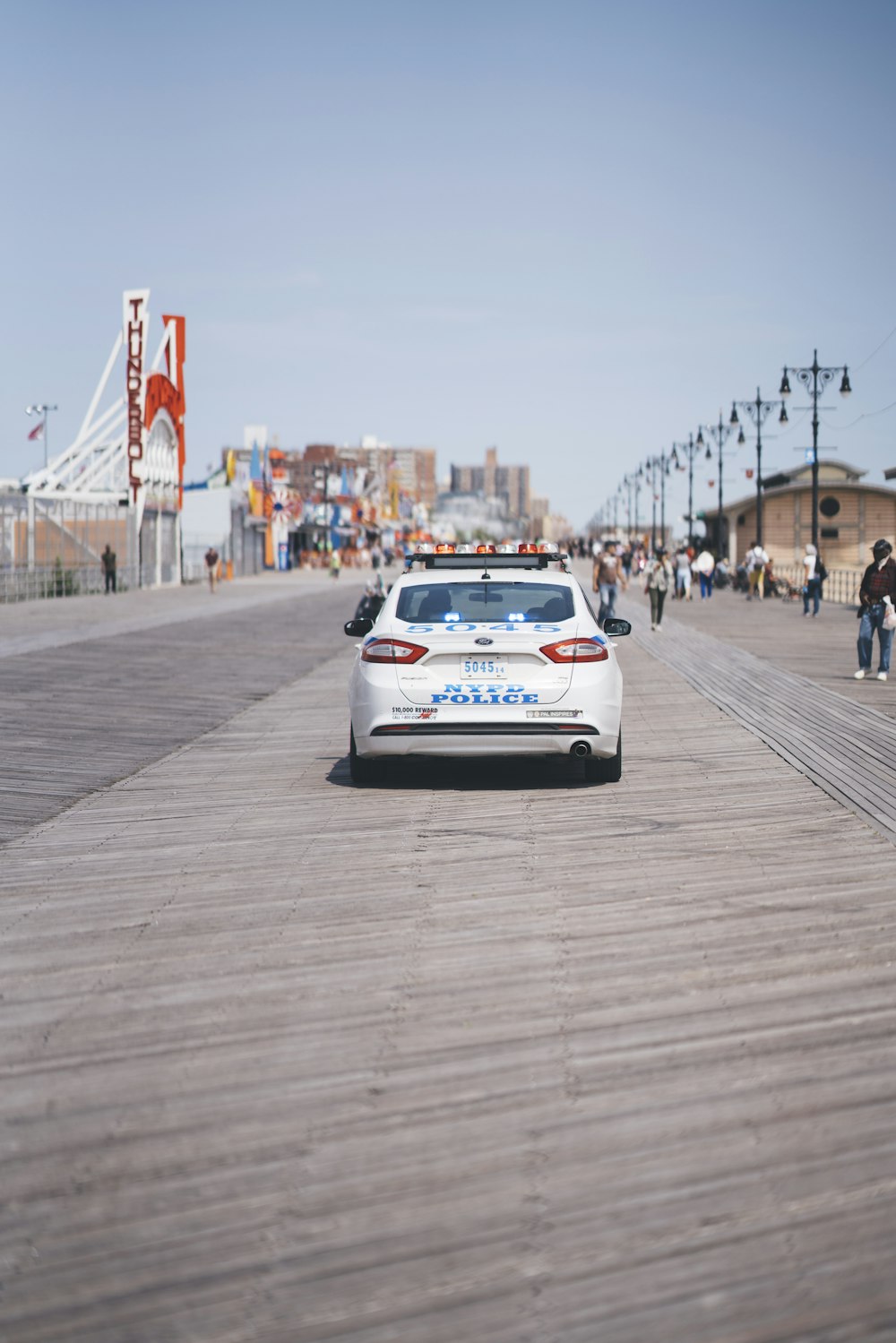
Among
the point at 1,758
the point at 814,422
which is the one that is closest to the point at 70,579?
the point at 814,422

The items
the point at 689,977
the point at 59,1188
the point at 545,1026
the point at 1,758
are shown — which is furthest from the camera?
the point at 1,758

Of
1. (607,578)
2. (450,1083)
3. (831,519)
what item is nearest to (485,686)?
(450,1083)

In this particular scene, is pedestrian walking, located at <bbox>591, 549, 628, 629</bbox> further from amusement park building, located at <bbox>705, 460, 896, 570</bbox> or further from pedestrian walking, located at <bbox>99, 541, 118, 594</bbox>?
amusement park building, located at <bbox>705, 460, 896, 570</bbox>

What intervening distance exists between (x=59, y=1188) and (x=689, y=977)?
8.38 ft

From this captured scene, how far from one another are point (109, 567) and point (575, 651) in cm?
4521

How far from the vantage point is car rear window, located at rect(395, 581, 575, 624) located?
34.3 feet

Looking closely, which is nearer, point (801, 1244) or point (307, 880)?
point (801, 1244)

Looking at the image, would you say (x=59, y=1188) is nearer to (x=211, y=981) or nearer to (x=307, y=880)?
(x=211, y=981)

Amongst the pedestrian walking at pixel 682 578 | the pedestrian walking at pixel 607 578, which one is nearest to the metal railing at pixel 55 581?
the pedestrian walking at pixel 607 578

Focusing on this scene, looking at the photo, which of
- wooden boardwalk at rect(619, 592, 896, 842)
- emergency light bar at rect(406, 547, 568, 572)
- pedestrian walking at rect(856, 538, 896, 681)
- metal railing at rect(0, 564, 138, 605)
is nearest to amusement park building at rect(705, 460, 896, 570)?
metal railing at rect(0, 564, 138, 605)

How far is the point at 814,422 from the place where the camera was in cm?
4672

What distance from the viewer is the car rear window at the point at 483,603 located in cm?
1045

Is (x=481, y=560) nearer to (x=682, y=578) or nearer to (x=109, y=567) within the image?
(x=682, y=578)

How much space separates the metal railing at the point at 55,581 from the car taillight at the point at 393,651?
3561 cm
